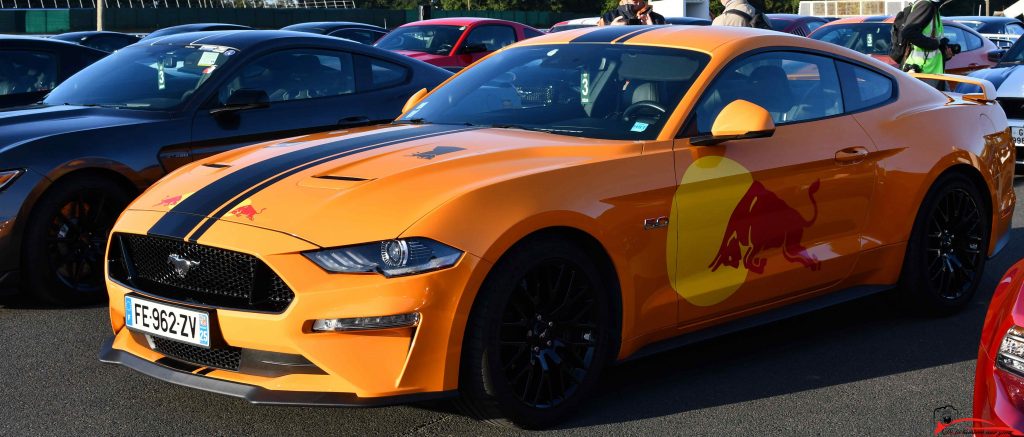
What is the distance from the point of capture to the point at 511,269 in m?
4.04

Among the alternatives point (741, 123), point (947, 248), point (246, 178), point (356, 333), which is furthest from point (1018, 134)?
point (356, 333)

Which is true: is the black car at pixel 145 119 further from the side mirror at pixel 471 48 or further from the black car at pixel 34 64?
the side mirror at pixel 471 48

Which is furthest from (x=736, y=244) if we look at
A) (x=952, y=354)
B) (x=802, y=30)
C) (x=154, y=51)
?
(x=802, y=30)

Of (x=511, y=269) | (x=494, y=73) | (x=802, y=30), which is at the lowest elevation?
(x=802, y=30)

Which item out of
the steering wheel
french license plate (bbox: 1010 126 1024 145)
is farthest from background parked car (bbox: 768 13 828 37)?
the steering wheel

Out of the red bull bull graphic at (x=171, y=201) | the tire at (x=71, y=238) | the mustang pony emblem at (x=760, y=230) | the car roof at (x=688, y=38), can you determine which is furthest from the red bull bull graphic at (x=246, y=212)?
the tire at (x=71, y=238)

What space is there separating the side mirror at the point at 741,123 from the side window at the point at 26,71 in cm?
589

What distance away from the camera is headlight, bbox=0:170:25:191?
599 cm

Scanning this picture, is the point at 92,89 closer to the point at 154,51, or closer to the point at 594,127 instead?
the point at 154,51

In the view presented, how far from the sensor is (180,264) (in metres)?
4.16

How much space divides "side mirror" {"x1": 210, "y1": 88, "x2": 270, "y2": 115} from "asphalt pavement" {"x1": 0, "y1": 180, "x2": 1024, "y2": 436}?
5.08 ft

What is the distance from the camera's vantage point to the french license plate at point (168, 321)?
402cm

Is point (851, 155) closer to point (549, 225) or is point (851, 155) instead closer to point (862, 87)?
point (862, 87)

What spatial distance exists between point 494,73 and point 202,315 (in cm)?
209
